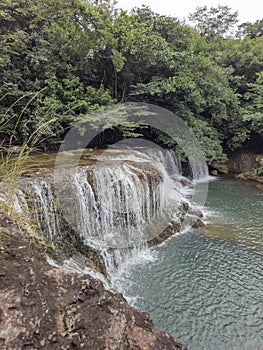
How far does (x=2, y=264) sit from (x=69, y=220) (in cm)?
294

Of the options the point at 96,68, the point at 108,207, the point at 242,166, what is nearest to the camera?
the point at 108,207

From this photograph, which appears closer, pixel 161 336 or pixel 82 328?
pixel 82 328

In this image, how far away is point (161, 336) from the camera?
1.60m

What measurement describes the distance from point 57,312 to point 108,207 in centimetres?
374

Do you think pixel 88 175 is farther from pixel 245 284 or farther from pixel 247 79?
pixel 247 79

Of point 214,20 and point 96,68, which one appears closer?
point 96,68

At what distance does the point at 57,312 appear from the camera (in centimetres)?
141

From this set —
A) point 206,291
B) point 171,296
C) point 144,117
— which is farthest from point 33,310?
point 144,117

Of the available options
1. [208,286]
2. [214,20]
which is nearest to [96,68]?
[208,286]

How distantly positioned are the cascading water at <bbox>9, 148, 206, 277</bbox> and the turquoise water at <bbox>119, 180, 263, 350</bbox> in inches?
23.1

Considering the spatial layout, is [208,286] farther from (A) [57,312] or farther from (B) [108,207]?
(A) [57,312]

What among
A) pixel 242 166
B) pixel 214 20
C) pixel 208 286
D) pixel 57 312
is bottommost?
pixel 208 286

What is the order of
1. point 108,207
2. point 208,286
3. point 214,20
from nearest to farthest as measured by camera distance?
1. point 208,286
2. point 108,207
3. point 214,20

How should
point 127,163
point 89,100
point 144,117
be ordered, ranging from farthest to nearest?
point 144,117 < point 89,100 < point 127,163
